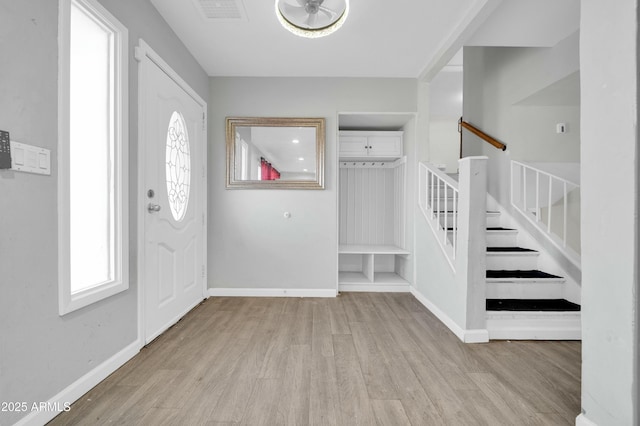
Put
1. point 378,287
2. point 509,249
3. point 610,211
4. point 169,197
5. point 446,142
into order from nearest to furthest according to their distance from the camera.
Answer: point 610,211
point 169,197
point 509,249
point 378,287
point 446,142

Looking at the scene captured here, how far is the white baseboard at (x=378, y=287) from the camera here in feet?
12.0

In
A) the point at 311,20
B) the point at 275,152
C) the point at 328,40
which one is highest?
the point at 328,40

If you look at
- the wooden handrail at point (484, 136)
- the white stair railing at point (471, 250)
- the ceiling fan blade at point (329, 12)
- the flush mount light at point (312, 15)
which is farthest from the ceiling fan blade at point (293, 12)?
the wooden handrail at point (484, 136)

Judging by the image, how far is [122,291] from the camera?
6.27 ft

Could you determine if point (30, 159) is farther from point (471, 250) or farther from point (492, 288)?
point (492, 288)

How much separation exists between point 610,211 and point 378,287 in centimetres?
264

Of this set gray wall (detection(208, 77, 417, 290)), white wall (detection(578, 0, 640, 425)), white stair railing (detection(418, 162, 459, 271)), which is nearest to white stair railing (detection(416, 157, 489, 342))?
white stair railing (detection(418, 162, 459, 271))

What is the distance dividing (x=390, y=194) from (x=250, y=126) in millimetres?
2063

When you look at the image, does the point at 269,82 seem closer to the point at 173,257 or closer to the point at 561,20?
the point at 173,257

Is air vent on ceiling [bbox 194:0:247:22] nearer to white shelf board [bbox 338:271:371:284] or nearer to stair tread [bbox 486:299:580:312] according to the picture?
white shelf board [bbox 338:271:371:284]

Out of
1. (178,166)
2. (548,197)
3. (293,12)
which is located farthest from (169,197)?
(548,197)

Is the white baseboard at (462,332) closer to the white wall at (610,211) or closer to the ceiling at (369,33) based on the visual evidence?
the white wall at (610,211)

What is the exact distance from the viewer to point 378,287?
12.0 ft

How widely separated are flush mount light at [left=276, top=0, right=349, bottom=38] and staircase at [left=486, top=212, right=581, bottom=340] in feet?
7.68
